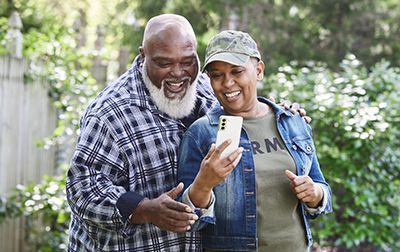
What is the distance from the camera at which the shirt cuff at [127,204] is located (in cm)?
292

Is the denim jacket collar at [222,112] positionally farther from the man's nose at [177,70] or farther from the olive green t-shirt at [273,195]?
the man's nose at [177,70]

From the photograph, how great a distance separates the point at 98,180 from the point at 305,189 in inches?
33.9

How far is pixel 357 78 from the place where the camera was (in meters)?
5.72

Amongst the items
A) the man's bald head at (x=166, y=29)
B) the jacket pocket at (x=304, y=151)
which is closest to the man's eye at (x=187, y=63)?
the man's bald head at (x=166, y=29)

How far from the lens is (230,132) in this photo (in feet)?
8.82

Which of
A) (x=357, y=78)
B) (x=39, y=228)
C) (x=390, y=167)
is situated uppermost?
(x=357, y=78)

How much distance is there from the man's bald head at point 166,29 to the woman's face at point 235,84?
357 mm

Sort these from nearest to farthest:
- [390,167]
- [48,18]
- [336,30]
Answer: [390,167] < [48,18] < [336,30]

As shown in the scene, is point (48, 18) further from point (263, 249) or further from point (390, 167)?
point (263, 249)

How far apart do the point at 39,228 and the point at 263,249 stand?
153 inches

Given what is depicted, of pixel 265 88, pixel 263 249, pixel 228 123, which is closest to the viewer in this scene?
pixel 228 123

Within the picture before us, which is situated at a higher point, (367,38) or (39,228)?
(367,38)

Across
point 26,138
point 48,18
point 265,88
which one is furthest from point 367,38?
point 26,138

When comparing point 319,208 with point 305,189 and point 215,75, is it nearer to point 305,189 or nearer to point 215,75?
point 305,189
